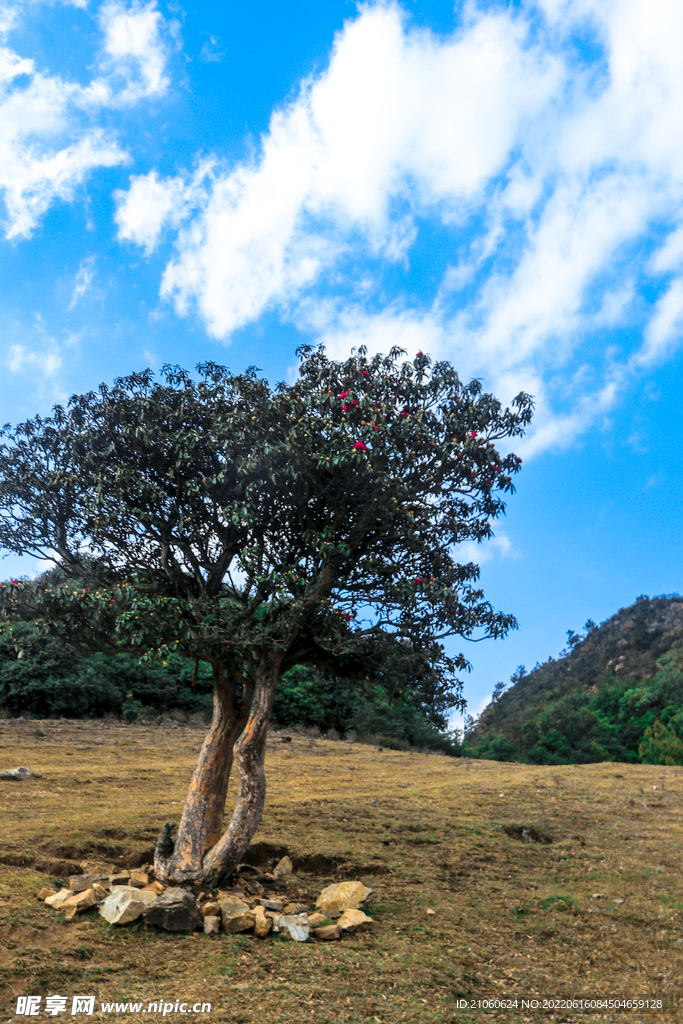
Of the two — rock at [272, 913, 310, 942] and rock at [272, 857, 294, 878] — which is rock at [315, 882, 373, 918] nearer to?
rock at [272, 913, 310, 942]

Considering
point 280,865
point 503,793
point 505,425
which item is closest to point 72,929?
point 280,865

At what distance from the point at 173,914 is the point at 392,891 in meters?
3.61

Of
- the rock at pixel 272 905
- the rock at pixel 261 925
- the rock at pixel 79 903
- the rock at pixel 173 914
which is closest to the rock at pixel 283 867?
the rock at pixel 272 905

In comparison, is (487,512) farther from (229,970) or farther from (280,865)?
(229,970)

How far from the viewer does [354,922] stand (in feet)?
26.7

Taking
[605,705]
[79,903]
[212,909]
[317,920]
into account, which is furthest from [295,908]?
[605,705]

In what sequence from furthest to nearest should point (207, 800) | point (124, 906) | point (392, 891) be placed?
1. point (207, 800)
2. point (392, 891)
3. point (124, 906)

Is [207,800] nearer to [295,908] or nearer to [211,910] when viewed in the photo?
[211,910]

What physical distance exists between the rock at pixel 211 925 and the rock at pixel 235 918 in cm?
8

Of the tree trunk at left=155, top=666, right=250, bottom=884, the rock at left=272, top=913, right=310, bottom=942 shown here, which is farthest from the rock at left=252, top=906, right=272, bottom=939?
the tree trunk at left=155, top=666, right=250, bottom=884

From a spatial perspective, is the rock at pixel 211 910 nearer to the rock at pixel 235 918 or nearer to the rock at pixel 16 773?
the rock at pixel 235 918

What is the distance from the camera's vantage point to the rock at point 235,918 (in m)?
7.90

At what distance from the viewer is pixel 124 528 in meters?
11.1

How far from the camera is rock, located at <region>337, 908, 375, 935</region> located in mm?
8094
